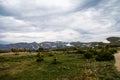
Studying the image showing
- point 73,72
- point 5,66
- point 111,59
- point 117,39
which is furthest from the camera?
point 117,39

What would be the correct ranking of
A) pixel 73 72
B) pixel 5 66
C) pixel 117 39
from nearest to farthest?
pixel 73 72
pixel 5 66
pixel 117 39

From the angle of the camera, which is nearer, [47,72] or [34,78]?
[34,78]

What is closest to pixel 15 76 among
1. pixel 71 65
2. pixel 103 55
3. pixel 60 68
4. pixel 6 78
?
pixel 6 78

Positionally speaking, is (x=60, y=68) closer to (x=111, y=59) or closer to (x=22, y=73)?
(x=22, y=73)

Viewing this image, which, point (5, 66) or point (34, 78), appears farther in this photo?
point (5, 66)

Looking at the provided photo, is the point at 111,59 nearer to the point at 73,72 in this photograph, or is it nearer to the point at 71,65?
the point at 71,65

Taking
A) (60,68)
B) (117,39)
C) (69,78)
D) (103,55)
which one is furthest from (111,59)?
(117,39)

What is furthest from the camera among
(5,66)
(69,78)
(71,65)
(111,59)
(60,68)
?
(111,59)

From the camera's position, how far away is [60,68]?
32.6m

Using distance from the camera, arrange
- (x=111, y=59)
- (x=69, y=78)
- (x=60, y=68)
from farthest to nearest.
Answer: (x=111, y=59) < (x=60, y=68) < (x=69, y=78)

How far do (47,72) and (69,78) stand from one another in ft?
15.1

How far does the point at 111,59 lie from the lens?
135 feet

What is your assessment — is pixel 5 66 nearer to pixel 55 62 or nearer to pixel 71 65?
pixel 55 62

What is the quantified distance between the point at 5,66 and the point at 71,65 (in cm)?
1022
